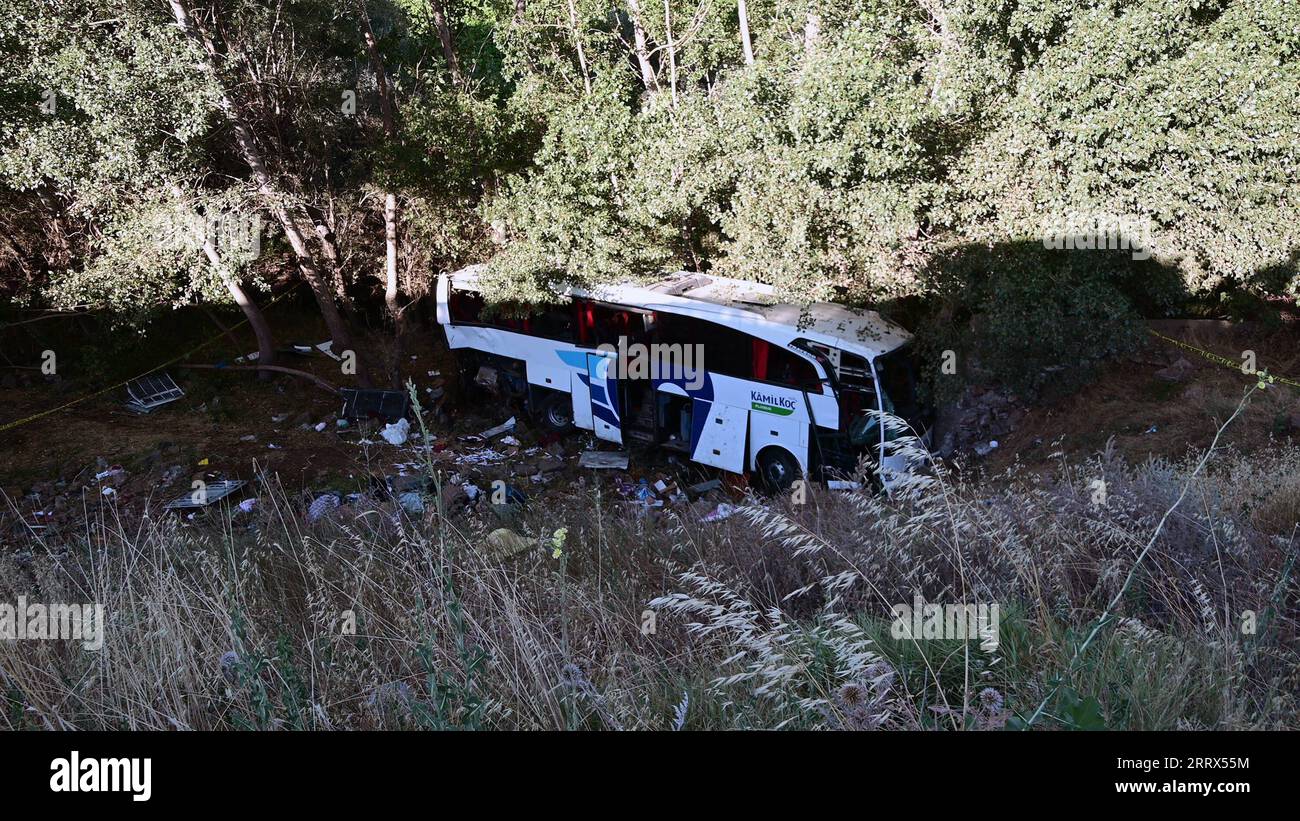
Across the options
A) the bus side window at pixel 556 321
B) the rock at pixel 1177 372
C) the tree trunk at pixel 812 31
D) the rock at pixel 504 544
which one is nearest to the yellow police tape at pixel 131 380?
the bus side window at pixel 556 321

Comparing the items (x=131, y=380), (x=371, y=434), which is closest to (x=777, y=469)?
(x=371, y=434)

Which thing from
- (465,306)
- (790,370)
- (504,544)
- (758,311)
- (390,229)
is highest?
(390,229)

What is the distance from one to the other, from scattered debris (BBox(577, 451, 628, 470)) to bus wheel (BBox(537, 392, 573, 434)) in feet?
2.85

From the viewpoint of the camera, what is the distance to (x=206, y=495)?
10133 millimetres

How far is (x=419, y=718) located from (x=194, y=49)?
33.3 feet

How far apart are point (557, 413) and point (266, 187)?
488cm

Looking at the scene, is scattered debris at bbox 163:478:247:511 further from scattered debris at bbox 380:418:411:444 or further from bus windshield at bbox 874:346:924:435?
bus windshield at bbox 874:346:924:435

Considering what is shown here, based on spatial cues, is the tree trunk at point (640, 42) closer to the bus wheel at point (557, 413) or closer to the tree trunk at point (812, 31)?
the tree trunk at point (812, 31)

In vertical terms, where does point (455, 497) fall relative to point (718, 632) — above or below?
above

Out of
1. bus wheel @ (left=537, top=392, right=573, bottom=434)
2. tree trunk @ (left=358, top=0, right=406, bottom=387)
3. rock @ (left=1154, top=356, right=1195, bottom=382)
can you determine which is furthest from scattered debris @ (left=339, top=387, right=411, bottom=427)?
rock @ (left=1154, top=356, right=1195, bottom=382)

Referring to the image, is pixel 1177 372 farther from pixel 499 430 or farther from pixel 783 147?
pixel 499 430

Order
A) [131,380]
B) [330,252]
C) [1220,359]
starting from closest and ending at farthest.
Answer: [1220,359]
[330,252]
[131,380]

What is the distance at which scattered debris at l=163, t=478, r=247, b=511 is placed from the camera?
977cm
